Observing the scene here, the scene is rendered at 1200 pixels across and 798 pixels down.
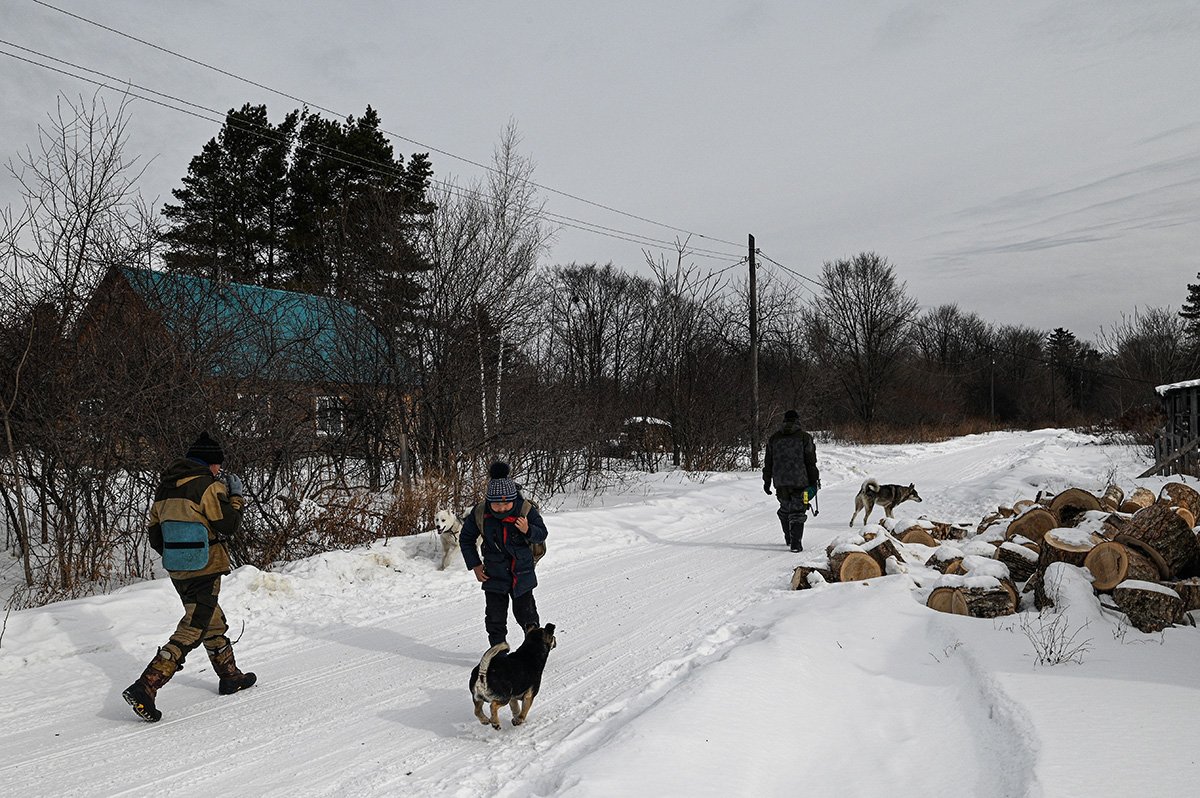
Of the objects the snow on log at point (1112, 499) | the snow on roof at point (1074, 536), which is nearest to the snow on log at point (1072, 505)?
the snow on log at point (1112, 499)

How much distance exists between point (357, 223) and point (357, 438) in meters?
4.29

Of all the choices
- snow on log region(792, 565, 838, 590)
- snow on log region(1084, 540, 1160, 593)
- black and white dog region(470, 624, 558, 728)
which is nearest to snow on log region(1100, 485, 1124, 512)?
snow on log region(1084, 540, 1160, 593)

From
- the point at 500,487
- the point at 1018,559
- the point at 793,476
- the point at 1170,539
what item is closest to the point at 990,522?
the point at 793,476

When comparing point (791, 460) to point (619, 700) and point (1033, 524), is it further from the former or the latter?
point (619, 700)

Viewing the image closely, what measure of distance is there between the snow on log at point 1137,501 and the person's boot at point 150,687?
11.0 m

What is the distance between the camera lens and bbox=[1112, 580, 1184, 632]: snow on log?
6.04m

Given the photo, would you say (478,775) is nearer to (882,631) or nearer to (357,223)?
(882,631)

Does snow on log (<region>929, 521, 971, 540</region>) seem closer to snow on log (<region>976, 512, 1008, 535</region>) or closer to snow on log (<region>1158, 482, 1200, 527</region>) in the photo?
snow on log (<region>976, 512, 1008, 535</region>)

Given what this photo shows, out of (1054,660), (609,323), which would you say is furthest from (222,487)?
(609,323)

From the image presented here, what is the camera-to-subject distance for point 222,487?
228 inches

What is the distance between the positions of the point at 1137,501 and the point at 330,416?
39.2 feet

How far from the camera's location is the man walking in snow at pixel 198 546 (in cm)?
552

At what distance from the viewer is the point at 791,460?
1129 centimetres

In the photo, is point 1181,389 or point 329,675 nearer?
point 329,675
